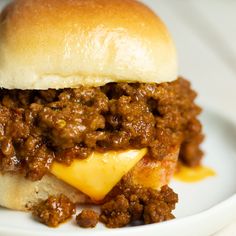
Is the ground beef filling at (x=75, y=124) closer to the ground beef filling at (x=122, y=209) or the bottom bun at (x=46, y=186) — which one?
the bottom bun at (x=46, y=186)

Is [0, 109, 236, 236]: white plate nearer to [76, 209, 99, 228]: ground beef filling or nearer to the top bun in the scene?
[76, 209, 99, 228]: ground beef filling

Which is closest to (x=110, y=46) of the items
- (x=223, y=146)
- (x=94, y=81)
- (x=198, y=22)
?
(x=94, y=81)

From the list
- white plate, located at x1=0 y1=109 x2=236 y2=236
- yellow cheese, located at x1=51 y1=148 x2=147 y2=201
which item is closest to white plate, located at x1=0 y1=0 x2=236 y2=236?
white plate, located at x1=0 y1=109 x2=236 y2=236

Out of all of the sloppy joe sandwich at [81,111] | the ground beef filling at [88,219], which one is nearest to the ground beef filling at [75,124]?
the sloppy joe sandwich at [81,111]

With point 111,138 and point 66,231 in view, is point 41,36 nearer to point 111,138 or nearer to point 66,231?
point 111,138

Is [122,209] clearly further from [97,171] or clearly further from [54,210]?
[54,210]

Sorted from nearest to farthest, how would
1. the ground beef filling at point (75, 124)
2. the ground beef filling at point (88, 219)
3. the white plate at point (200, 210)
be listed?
the white plate at point (200, 210) < the ground beef filling at point (88, 219) < the ground beef filling at point (75, 124)
